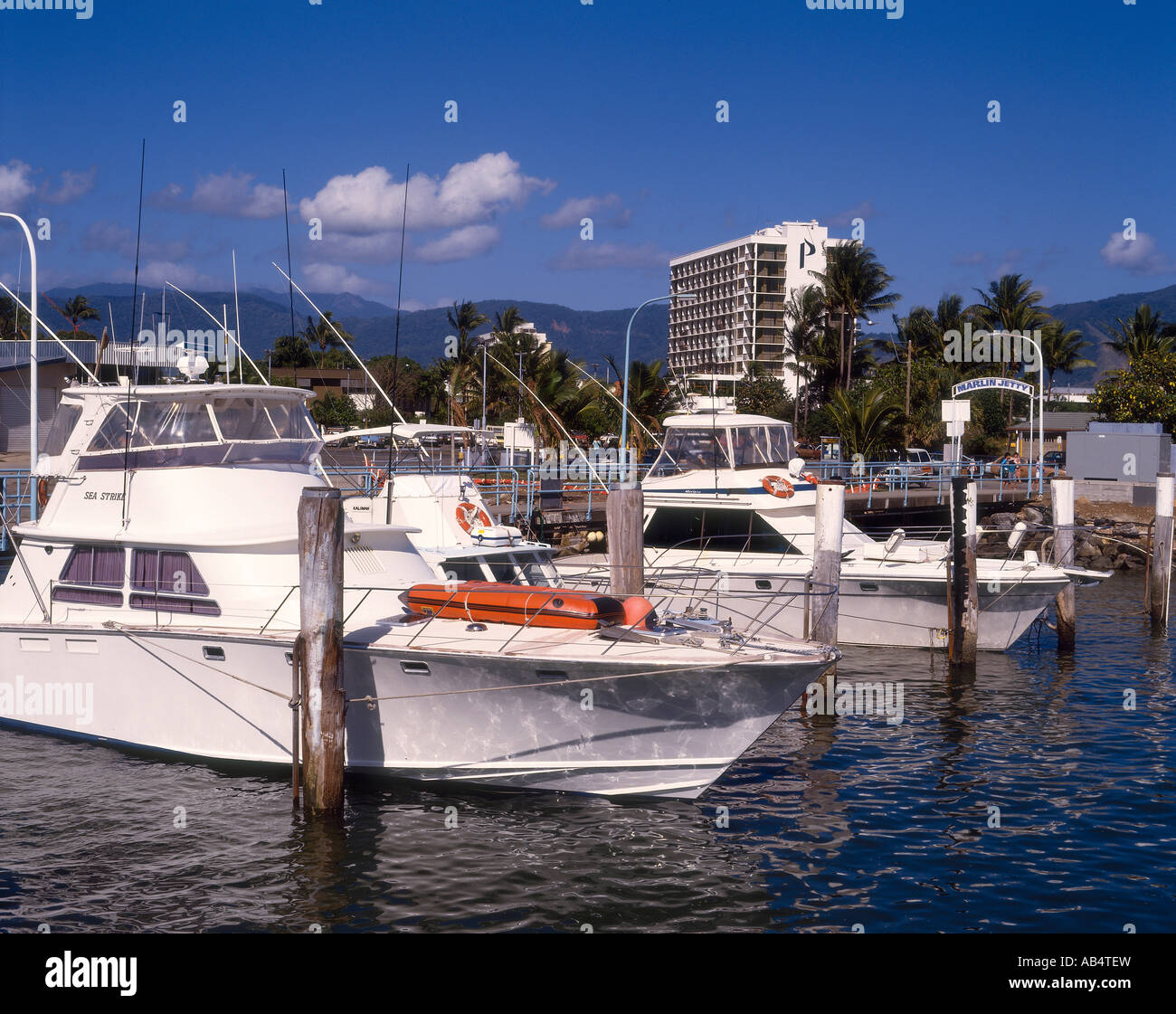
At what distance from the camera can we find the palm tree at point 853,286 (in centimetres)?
6912

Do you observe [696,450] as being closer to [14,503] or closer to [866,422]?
[14,503]

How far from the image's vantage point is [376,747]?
40.7 ft

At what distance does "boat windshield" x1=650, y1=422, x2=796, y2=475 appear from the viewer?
75.6ft

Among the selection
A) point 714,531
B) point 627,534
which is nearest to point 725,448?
point 714,531

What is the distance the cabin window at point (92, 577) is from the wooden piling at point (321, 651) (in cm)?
373

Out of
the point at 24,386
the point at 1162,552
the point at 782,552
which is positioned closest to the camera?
the point at 782,552

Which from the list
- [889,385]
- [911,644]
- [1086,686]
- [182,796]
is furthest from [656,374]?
[182,796]

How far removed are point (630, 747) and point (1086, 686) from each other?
9653mm

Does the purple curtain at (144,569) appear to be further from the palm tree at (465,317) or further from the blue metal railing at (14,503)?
the palm tree at (465,317)

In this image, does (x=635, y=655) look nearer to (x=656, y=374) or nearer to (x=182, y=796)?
(x=182, y=796)

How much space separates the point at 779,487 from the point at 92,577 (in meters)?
12.8

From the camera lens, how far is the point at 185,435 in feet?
45.9

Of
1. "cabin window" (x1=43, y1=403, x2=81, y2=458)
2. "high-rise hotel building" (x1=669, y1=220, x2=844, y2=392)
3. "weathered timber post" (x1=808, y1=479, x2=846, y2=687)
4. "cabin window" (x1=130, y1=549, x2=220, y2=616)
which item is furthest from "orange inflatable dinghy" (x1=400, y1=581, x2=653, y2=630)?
"high-rise hotel building" (x1=669, y1=220, x2=844, y2=392)
